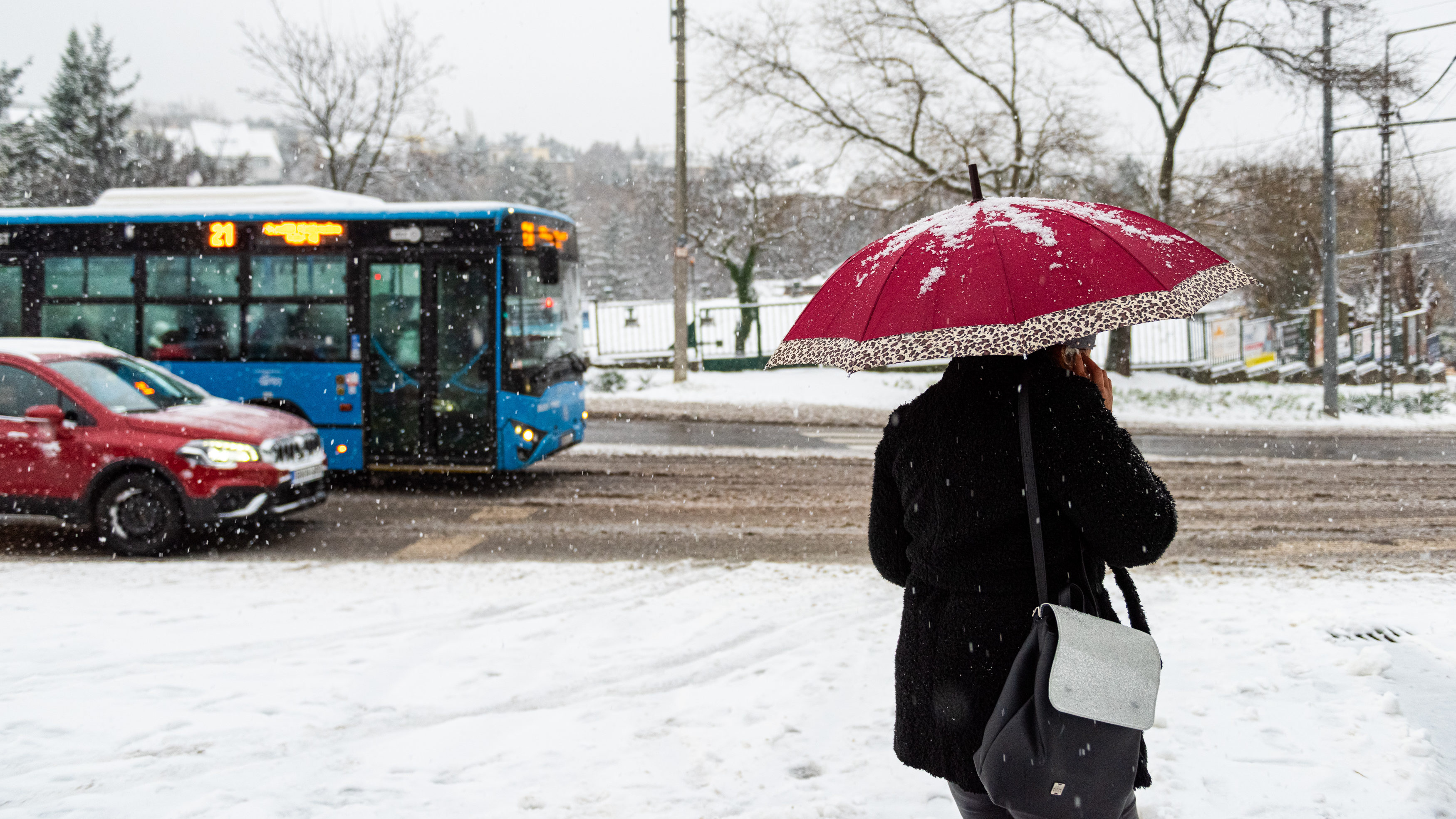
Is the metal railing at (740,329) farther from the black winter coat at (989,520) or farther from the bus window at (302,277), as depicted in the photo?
the black winter coat at (989,520)

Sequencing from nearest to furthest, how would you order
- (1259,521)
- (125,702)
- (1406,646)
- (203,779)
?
1. (203,779)
2. (125,702)
3. (1406,646)
4. (1259,521)

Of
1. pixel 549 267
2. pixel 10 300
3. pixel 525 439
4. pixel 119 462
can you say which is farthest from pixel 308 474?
pixel 10 300

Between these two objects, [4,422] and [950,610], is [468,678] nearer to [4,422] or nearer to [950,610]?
[950,610]

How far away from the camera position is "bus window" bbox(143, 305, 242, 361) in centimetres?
1064

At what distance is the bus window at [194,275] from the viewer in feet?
34.9

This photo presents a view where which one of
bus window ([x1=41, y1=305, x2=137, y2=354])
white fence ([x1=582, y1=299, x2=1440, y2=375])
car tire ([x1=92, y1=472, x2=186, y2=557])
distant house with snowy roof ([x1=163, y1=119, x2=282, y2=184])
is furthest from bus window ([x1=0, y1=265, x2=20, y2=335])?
distant house with snowy roof ([x1=163, y1=119, x2=282, y2=184])

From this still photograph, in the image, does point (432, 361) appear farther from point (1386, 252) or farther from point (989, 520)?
point (1386, 252)

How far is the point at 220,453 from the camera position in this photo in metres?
7.87

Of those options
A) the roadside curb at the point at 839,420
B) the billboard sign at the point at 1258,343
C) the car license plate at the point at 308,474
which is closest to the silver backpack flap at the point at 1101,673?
the car license plate at the point at 308,474

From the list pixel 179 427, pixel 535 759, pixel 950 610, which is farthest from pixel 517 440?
pixel 950 610

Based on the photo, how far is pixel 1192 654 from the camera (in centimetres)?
489

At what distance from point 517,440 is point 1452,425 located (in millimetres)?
18016

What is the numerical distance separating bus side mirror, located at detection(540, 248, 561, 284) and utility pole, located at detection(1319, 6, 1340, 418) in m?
15.2

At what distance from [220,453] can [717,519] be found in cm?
420
